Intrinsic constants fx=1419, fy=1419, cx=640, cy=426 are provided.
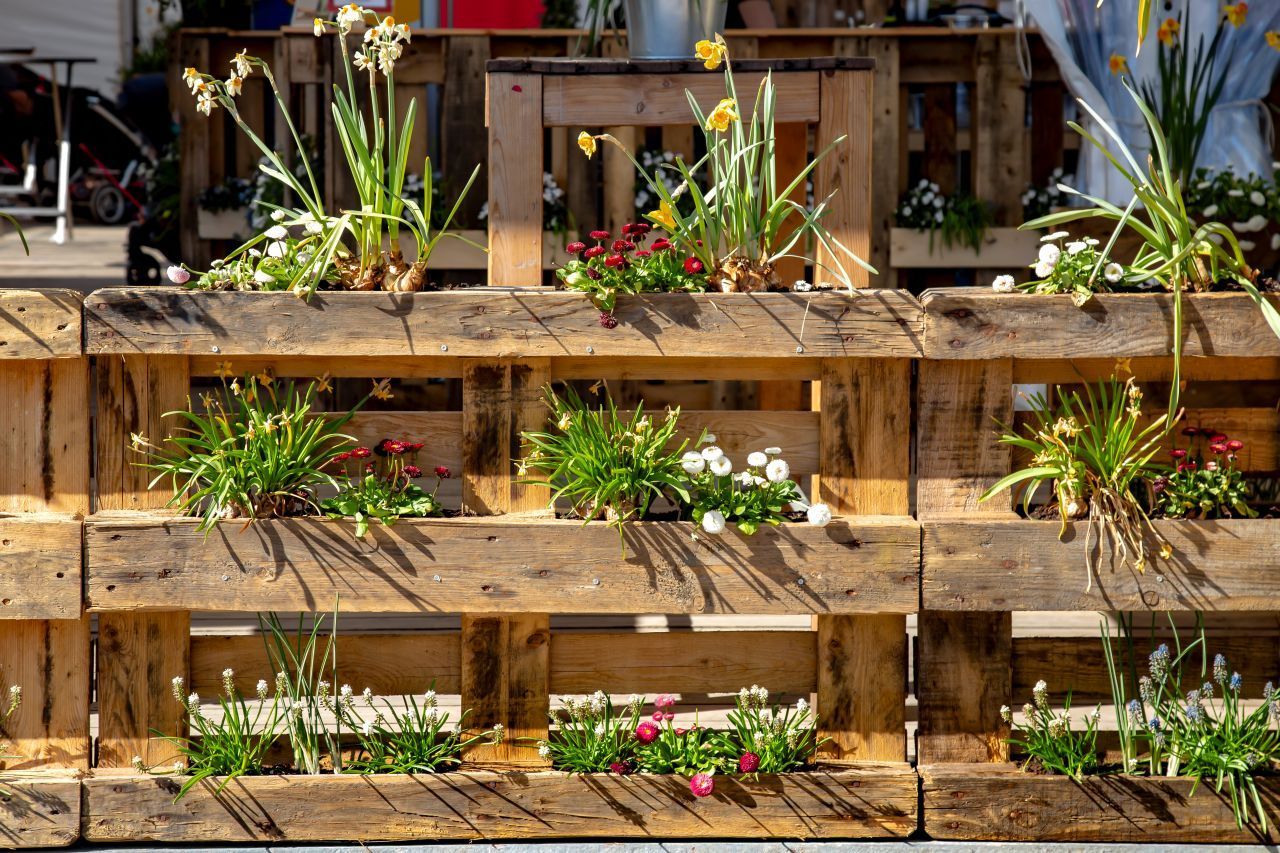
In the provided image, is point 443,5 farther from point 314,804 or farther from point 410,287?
point 314,804

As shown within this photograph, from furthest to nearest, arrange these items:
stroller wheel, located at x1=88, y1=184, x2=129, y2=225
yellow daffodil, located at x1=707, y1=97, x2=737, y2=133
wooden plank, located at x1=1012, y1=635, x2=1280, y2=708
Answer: stroller wheel, located at x1=88, y1=184, x2=129, y2=225 < wooden plank, located at x1=1012, y1=635, x2=1280, y2=708 < yellow daffodil, located at x1=707, y1=97, x2=737, y2=133

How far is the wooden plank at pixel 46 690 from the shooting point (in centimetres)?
255

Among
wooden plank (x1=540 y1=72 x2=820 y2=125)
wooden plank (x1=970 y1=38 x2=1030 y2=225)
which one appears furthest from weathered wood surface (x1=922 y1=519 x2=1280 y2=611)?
wooden plank (x1=970 y1=38 x2=1030 y2=225)

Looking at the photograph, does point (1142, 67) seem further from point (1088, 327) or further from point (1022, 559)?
point (1022, 559)

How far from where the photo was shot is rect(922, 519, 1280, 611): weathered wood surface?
249cm

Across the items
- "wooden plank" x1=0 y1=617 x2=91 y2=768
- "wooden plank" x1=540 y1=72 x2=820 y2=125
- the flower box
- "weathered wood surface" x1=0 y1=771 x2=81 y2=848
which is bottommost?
"weathered wood surface" x1=0 y1=771 x2=81 y2=848

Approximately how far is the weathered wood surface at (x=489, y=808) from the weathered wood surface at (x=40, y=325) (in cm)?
77

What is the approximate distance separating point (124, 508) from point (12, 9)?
12.3m

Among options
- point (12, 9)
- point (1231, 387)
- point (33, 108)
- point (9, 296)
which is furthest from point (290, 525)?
point (12, 9)

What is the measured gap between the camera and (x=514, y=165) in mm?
2730

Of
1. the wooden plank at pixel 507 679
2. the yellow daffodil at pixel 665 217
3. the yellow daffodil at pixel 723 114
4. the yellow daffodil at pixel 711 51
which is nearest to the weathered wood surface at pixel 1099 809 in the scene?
the wooden plank at pixel 507 679

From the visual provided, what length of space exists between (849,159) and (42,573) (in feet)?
5.45

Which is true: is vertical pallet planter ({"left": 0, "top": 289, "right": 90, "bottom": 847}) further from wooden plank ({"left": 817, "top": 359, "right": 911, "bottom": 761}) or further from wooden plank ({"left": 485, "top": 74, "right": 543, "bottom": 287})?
wooden plank ({"left": 817, "top": 359, "right": 911, "bottom": 761})

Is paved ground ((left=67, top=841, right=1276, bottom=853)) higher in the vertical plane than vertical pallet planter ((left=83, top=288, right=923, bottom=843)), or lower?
lower
